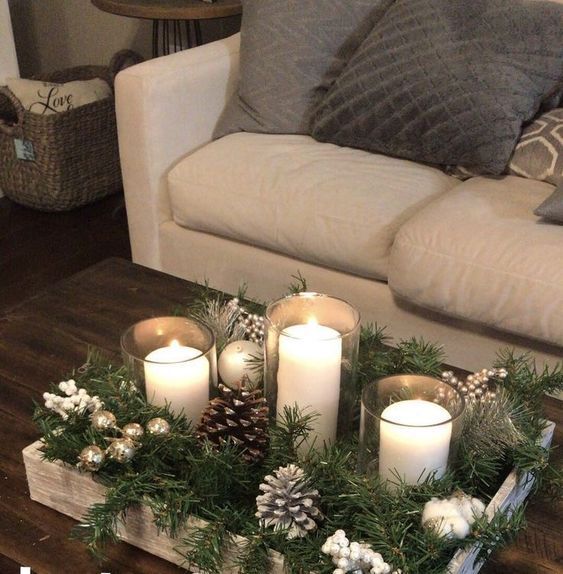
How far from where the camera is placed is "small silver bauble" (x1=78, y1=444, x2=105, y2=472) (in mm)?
839

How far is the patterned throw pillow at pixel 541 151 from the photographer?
1630mm

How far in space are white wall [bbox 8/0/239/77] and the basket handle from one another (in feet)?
2.16

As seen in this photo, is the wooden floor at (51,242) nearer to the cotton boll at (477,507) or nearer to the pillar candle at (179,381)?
the pillar candle at (179,381)

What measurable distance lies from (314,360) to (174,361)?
6.2 inches

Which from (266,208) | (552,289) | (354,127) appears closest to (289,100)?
(354,127)

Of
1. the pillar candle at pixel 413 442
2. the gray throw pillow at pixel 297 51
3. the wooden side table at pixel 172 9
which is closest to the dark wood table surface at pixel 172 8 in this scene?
the wooden side table at pixel 172 9

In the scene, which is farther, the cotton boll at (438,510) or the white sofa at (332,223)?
the white sofa at (332,223)

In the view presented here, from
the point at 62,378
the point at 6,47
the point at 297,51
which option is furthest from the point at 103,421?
the point at 6,47

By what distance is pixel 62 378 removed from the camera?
3.65 feet

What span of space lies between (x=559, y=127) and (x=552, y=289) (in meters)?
0.44

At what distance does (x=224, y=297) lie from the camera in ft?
4.00

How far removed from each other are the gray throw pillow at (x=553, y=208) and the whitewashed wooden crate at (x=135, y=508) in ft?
1.93

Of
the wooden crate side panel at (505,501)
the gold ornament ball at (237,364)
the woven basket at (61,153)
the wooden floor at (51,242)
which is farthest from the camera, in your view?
the woven basket at (61,153)

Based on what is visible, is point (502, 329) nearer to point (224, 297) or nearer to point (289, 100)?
point (224, 297)
